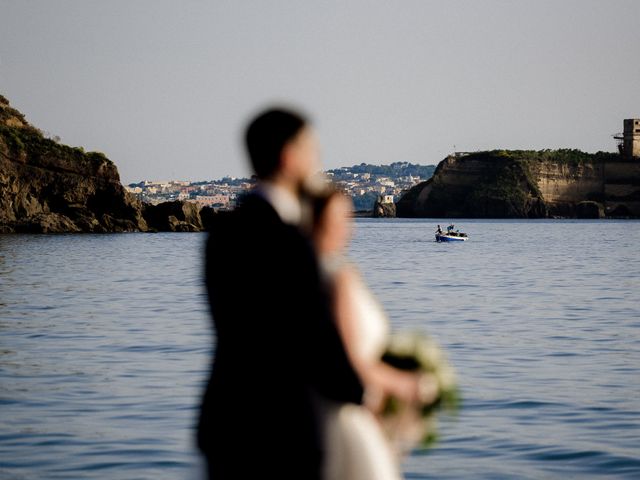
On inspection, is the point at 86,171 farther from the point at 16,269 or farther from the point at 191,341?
the point at 191,341

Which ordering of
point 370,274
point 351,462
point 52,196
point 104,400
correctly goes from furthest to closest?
point 52,196
point 370,274
point 104,400
point 351,462

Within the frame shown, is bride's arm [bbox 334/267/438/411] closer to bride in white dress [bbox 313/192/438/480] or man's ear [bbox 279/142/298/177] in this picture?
bride in white dress [bbox 313/192/438/480]

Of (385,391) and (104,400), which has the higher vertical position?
(385,391)

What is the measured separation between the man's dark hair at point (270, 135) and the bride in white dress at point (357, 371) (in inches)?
9.9

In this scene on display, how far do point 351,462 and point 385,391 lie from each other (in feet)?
0.85

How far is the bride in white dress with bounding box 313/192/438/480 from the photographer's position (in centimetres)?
386

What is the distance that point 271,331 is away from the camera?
3.90 meters

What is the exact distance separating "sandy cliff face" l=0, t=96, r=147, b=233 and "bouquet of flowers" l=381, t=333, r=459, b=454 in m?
108

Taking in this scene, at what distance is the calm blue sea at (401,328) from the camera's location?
10.7 m

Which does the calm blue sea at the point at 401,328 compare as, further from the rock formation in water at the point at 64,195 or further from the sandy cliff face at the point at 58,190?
the rock formation in water at the point at 64,195

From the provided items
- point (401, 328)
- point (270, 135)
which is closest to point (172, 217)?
point (401, 328)

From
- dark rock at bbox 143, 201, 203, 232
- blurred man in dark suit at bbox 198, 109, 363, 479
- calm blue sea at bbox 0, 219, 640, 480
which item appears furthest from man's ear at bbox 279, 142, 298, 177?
dark rock at bbox 143, 201, 203, 232

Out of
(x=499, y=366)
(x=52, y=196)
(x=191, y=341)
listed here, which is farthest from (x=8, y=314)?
(x=52, y=196)

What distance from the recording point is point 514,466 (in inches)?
411
